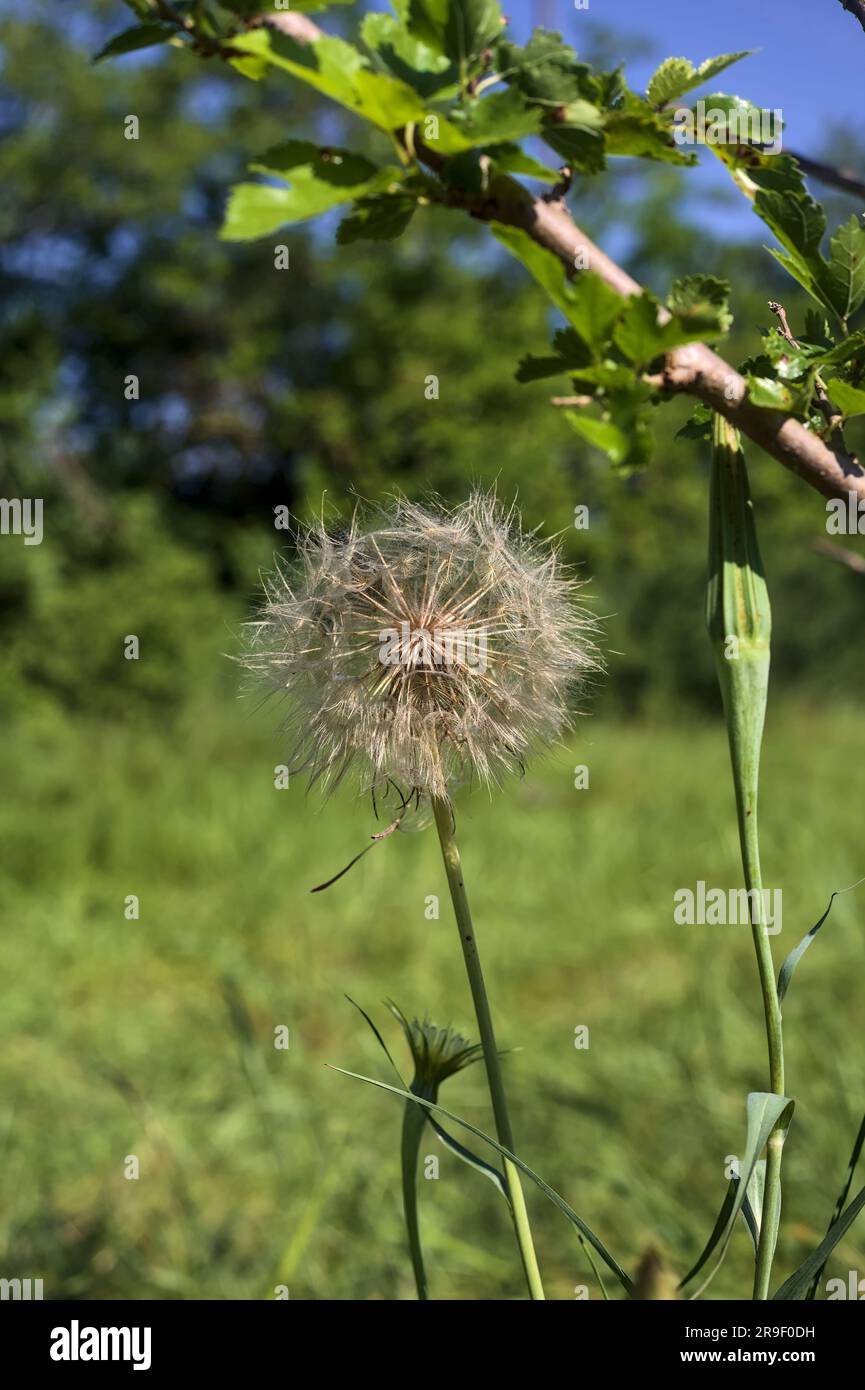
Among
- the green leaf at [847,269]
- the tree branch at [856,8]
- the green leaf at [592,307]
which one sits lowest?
the green leaf at [592,307]

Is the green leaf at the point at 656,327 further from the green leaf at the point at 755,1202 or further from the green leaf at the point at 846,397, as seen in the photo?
the green leaf at the point at 755,1202

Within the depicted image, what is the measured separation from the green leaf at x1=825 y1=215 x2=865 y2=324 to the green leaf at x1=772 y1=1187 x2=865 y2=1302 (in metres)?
0.37

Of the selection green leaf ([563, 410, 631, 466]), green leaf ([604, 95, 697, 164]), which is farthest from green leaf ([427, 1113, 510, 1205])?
green leaf ([604, 95, 697, 164])

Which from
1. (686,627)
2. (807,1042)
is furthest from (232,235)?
(686,627)

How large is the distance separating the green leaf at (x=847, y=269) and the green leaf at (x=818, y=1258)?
0.37 m

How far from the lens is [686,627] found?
7180 mm

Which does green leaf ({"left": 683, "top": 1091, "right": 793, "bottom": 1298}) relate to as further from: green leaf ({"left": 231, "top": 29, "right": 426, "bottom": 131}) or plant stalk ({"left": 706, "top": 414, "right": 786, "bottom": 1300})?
green leaf ({"left": 231, "top": 29, "right": 426, "bottom": 131})

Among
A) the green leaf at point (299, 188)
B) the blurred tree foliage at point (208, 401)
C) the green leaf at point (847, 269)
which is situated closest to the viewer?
the green leaf at point (299, 188)

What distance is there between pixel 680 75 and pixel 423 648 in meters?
0.28

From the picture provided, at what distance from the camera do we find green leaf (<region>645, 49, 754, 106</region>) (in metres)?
0.47

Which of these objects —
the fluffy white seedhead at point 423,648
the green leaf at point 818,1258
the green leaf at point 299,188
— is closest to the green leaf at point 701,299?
the green leaf at point 299,188

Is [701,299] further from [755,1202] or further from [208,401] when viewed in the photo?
[208,401]

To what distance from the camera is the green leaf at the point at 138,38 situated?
451mm

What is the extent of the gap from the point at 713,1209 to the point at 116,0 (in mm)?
6783
